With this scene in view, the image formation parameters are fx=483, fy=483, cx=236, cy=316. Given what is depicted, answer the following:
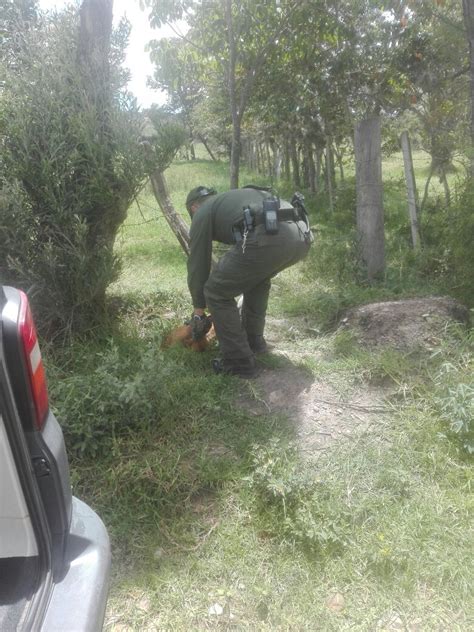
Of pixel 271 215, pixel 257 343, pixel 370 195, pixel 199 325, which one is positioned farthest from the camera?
pixel 370 195

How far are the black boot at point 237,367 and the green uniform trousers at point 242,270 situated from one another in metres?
0.04

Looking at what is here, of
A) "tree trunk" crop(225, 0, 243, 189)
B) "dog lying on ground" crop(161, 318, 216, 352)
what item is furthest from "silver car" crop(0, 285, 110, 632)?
"tree trunk" crop(225, 0, 243, 189)

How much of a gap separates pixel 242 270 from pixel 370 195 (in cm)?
258

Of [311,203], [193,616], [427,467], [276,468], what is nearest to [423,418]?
[427,467]

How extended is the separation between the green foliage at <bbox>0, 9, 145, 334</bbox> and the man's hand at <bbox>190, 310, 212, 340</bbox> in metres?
0.79

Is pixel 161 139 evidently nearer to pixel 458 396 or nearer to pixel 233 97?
pixel 233 97

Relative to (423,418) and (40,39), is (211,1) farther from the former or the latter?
(423,418)

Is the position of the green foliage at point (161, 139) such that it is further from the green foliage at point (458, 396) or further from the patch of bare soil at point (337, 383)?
the green foliage at point (458, 396)

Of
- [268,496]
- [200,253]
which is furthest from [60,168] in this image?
[268,496]

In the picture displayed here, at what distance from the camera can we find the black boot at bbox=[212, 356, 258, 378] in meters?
3.57

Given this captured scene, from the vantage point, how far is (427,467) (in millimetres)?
2570

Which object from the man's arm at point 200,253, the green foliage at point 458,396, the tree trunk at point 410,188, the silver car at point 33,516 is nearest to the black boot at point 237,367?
the man's arm at point 200,253

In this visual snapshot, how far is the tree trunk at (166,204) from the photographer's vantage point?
4.93 meters

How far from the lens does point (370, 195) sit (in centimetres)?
533
